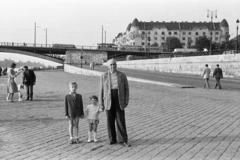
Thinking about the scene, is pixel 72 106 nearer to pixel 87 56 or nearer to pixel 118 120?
pixel 118 120

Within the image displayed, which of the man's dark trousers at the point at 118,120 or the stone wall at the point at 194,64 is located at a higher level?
the stone wall at the point at 194,64

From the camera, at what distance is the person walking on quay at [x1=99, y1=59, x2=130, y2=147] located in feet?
20.4

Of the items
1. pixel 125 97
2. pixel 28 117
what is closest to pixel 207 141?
pixel 125 97

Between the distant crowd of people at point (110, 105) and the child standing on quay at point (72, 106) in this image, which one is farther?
the child standing on quay at point (72, 106)

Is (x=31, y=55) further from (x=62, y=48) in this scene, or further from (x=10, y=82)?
(x=10, y=82)

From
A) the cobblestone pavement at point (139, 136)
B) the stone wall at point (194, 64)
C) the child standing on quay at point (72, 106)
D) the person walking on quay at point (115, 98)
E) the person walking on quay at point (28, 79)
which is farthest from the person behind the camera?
the stone wall at point (194, 64)

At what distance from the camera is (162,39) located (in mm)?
161000

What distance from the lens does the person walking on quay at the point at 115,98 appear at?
6.23m

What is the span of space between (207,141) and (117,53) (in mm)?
98289

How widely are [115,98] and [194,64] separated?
117ft

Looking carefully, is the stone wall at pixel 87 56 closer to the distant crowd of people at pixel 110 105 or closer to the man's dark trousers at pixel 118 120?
the distant crowd of people at pixel 110 105

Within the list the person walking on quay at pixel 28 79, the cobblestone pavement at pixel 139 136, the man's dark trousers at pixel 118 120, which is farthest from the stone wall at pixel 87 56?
the man's dark trousers at pixel 118 120

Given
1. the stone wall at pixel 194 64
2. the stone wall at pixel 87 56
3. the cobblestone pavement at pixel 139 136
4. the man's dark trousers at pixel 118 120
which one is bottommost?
the cobblestone pavement at pixel 139 136

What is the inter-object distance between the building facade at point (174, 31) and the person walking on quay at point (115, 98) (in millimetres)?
150368
